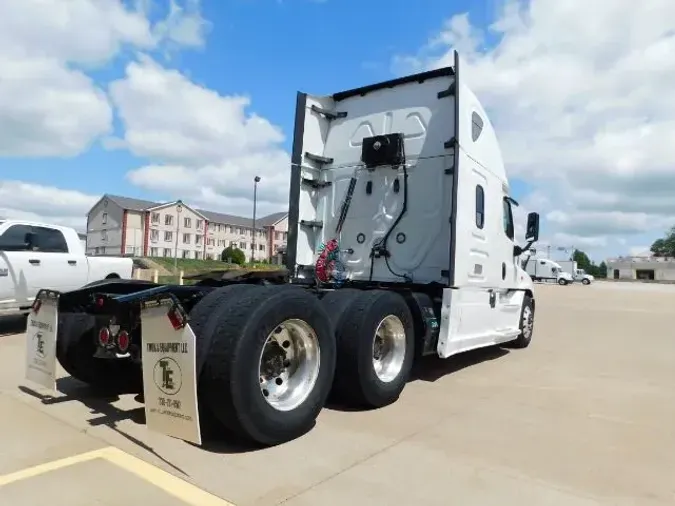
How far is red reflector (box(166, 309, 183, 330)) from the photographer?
3.45 m

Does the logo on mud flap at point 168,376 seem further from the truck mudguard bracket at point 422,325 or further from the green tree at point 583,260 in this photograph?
the green tree at point 583,260

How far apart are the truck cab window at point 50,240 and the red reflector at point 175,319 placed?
759 centimetres

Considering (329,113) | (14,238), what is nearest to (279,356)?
(329,113)

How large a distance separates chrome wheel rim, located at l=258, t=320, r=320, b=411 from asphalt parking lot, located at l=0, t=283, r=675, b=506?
1.18 ft

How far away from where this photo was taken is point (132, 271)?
1161cm

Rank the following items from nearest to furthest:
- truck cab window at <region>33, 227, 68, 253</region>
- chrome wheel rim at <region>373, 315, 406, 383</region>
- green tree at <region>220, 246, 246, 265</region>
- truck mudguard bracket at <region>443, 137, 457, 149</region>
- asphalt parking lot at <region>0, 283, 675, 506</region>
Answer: asphalt parking lot at <region>0, 283, 675, 506</region> → chrome wheel rim at <region>373, 315, 406, 383</region> → truck mudguard bracket at <region>443, 137, 457, 149</region> → truck cab window at <region>33, 227, 68, 253</region> → green tree at <region>220, 246, 246, 265</region>

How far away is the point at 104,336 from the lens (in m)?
4.39

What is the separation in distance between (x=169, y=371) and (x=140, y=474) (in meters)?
0.65

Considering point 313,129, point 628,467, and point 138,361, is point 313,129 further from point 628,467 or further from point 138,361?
→ point 628,467

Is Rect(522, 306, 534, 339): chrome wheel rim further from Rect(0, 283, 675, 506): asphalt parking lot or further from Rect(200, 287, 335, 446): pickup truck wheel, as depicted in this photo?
Rect(200, 287, 335, 446): pickup truck wheel

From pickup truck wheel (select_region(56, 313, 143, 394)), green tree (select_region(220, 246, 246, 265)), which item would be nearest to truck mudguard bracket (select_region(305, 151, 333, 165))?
pickup truck wheel (select_region(56, 313, 143, 394))

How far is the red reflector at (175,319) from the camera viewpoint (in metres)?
3.45

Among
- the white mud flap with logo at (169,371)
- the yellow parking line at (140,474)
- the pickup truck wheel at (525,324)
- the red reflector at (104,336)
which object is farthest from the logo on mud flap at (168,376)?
the pickup truck wheel at (525,324)

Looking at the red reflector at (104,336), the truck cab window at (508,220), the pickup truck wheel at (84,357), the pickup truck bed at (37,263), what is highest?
the truck cab window at (508,220)
